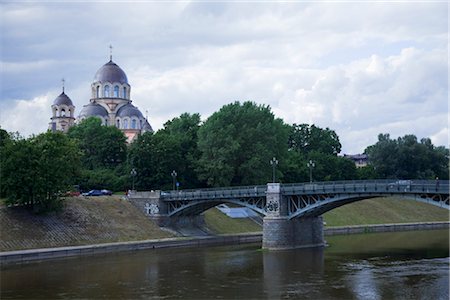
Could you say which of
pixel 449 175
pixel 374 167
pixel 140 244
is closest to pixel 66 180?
pixel 140 244

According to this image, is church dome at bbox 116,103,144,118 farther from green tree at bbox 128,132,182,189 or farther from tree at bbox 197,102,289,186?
tree at bbox 197,102,289,186

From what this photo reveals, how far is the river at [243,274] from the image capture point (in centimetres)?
4169

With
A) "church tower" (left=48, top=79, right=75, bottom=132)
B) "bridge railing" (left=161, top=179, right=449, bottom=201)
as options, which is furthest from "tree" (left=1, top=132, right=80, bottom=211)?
"church tower" (left=48, top=79, right=75, bottom=132)

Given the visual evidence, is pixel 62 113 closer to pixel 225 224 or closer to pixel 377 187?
pixel 225 224

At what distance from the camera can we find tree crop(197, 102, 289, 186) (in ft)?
297

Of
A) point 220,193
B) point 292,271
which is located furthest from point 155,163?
point 292,271

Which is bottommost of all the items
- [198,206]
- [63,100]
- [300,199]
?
[198,206]

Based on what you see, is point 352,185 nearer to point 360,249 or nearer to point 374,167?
point 360,249

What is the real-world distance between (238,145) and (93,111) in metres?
59.7

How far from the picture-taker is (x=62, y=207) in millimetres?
74062

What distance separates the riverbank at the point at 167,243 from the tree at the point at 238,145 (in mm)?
12877

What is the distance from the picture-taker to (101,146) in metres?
111

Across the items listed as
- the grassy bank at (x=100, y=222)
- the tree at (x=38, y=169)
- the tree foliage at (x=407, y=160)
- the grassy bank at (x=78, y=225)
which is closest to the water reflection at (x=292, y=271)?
the grassy bank at (x=100, y=222)

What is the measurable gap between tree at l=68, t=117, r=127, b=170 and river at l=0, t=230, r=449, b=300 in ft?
151
